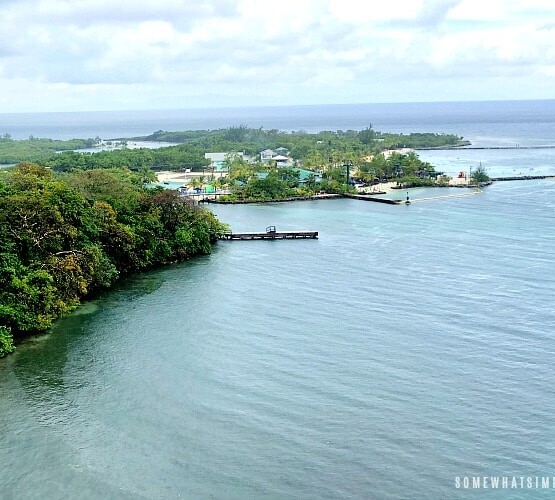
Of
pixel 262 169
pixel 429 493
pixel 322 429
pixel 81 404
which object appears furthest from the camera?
pixel 262 169

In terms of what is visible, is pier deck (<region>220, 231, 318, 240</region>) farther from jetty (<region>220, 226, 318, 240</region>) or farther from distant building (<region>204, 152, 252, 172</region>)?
distant building (<region>204, 152, 252, 172</region>)

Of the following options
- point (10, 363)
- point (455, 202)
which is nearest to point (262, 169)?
point (455, 202)

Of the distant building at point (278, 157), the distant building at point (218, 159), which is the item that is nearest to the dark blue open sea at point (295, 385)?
the distant building at point (218, 159)

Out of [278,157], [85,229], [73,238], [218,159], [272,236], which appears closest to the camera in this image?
[73,238]

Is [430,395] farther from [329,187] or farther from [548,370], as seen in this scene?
[329,187]

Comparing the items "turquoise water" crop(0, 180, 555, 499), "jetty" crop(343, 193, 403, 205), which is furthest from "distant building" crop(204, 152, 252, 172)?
"turquoise water" crop(0, 180, 555, 499)

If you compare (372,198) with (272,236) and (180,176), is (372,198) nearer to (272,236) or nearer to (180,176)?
(272,236)

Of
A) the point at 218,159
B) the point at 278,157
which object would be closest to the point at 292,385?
the point at 278,157
